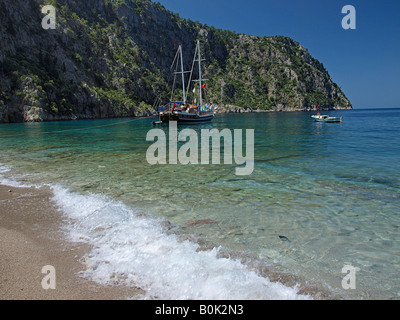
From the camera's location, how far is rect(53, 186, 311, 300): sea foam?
335 cm

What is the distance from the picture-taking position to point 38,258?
4082 mm

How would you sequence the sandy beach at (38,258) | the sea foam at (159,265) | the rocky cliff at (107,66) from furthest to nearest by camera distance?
the rocky cliff at (107,66) < the sea foam at (159,265) < the sandy beach at (38,258)

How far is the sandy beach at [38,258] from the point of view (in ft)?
10.6

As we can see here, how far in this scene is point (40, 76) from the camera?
78188 mm

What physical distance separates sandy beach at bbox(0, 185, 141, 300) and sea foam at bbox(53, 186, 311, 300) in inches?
8.3

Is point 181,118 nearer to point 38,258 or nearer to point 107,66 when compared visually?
point 38,258

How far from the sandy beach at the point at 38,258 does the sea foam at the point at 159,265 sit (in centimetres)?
21

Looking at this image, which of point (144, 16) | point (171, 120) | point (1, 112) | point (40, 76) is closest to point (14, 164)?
point (171, 120)

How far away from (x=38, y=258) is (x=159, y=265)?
1.99 meters

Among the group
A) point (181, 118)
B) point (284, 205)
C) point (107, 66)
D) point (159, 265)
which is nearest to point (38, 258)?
point (159, 265)

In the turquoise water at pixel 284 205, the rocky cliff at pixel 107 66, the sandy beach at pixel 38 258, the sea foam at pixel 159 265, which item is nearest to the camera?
the sandy beach at pixel 38 258

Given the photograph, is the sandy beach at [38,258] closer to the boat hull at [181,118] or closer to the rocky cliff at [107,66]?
the boat hull at [181,118]

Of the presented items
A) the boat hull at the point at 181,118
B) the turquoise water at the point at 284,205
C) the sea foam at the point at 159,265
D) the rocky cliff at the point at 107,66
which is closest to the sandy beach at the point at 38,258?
the sea foam at the point at 159,265
